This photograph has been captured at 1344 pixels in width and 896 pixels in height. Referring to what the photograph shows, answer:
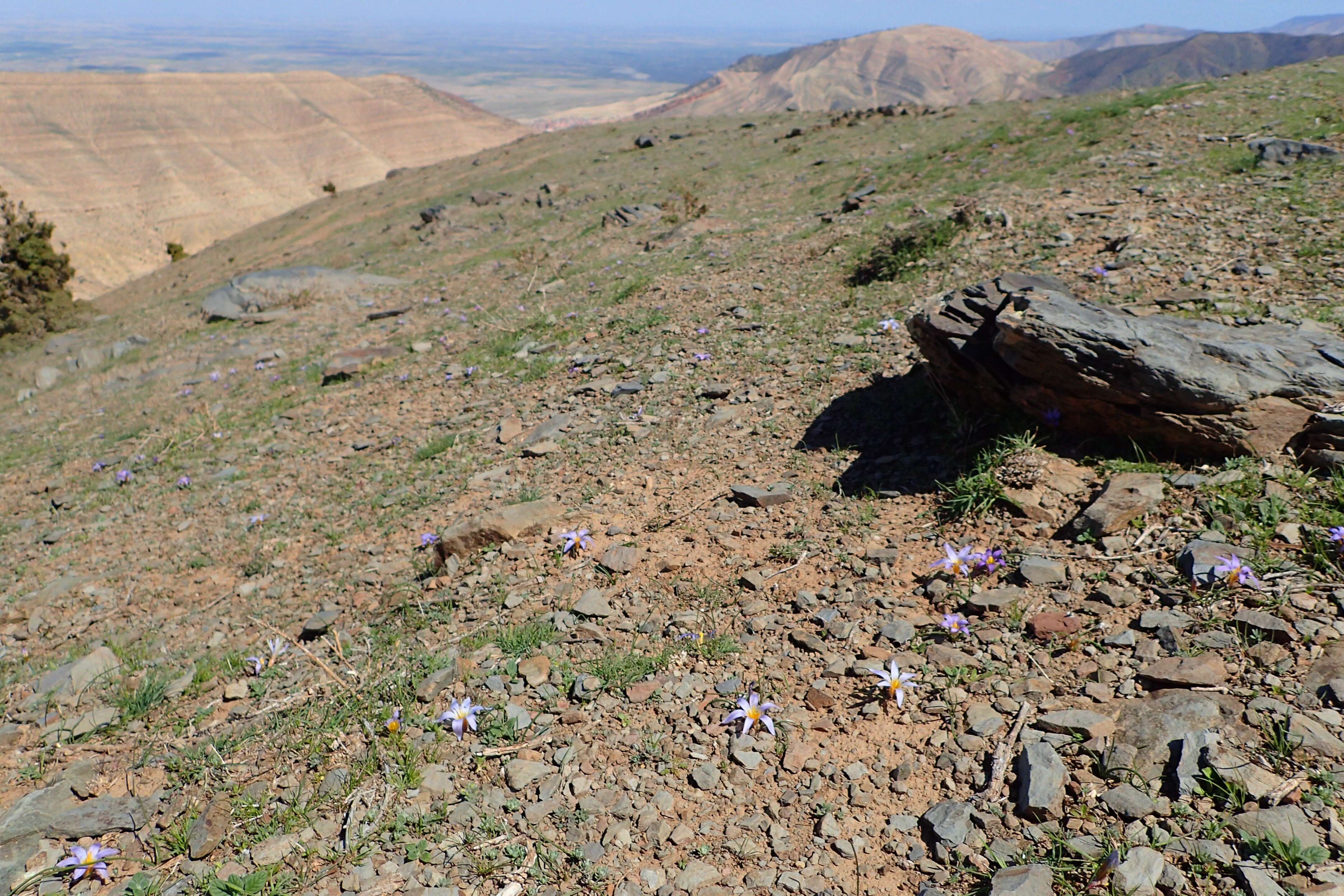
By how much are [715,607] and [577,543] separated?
1.13 metres

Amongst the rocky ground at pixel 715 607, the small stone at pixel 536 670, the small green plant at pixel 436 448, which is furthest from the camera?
the small green plant at pixel 436 448

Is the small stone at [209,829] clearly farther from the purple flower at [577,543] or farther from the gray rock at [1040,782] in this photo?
the gray rock at [1040,782]

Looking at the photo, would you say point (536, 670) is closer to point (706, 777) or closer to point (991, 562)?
point (706, 777)

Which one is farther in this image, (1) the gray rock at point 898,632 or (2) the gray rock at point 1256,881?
(1) the gray rock at point 898,632

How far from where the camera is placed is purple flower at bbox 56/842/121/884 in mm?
2898

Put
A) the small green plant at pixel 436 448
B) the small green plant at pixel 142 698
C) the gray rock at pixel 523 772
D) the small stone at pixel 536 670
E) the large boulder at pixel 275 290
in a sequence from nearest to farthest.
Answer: the gray rock at pixel 523 772, the small stone at pixel 536 670, the small green plant at pixel 142 698, the small green plant at pixel 436 448, the large boulder at pixel 275 290

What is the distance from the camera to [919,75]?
13362cm

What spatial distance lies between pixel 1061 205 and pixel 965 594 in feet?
21.5

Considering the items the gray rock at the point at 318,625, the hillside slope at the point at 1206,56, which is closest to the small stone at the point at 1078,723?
the gray rock at the point at 318,625

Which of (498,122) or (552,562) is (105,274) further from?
(498,122)

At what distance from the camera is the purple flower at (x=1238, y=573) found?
3.14m

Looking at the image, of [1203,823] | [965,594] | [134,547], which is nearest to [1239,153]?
[965,594]

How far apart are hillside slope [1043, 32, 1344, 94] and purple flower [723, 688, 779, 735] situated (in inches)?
2572

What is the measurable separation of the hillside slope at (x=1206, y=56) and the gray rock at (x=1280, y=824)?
2577 inches
